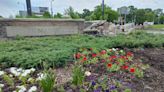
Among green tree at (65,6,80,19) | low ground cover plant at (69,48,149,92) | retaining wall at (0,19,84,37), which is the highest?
green tree at (65,6,80,19)

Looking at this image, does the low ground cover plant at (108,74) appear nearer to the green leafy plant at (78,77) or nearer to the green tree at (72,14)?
the green leafy plant at (78,77)

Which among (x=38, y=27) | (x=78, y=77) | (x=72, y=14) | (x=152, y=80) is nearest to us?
(x=78, y=77)

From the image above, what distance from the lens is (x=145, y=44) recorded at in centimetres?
633

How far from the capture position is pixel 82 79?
258cm

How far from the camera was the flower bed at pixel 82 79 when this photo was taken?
2.41 meters

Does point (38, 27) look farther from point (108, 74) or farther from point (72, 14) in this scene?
point (72, 14)

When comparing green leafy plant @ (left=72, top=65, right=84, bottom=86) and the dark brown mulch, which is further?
the dark brown mulch

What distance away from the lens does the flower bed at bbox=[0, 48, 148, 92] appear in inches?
95.0

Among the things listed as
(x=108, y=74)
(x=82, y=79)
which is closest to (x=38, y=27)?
(x=108, y=74)

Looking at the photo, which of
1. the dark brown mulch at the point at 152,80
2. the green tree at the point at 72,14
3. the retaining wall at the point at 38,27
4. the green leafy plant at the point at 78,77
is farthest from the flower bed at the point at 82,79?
the green tree at the point at 72,14

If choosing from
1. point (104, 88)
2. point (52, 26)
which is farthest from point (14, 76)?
point (52, 26)

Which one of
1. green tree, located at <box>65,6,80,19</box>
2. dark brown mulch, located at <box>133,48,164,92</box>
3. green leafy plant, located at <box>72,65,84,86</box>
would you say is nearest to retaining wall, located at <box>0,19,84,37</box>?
dark brown mulch, located at <box>133,48,164,92</box>

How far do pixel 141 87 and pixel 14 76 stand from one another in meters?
2.28

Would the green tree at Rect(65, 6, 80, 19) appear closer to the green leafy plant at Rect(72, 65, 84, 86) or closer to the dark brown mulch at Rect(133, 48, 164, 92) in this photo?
the dark brown mulch at Rect(133, 48, 164, 92)
